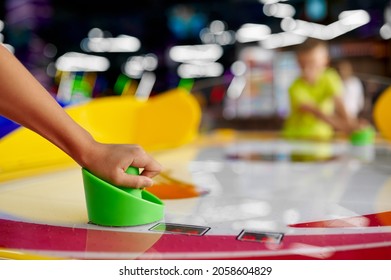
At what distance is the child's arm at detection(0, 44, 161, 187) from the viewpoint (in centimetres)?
66

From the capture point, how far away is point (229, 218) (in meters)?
0.82

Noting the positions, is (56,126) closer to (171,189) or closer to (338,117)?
(171,189)

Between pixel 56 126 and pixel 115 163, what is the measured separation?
0.12m

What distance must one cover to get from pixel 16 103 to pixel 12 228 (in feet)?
0.81

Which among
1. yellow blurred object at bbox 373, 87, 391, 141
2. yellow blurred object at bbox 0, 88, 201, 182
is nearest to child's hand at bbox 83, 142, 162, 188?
yellow blurred object at bbox 0, 88, 201, 182

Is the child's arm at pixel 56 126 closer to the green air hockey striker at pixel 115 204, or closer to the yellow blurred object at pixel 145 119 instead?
the green air hockey striker at pixel 115 204

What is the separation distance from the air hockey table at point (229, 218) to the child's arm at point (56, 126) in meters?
0.12

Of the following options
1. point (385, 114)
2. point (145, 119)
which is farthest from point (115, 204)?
point (385, 114)

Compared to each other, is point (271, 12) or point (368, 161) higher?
→ point (271, 12)

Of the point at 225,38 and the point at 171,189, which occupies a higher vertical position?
the point at 225,38

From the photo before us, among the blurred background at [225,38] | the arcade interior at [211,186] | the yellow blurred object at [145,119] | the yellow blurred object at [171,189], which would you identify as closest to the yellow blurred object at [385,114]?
the arcade interior at [211,186]

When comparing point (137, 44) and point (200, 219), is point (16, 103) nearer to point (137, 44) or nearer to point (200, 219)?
point (200, 219)

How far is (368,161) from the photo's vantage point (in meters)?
1.57
